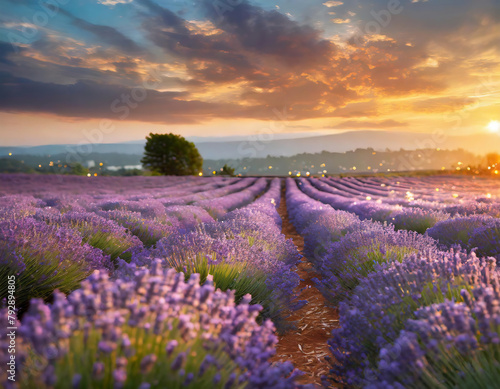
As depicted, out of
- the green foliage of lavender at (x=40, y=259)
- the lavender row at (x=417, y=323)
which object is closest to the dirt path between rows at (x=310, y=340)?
the lavender row at (x=417, y=323)

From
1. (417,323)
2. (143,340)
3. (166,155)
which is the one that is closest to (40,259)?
(143,340)

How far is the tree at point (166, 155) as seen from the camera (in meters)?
58.6

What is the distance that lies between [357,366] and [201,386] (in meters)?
1.37

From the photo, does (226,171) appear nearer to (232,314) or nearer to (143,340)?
(232,314)

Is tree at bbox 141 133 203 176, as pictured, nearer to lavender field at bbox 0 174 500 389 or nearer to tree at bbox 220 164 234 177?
tree at bbox 220 164 234 177

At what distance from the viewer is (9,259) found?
119 inches

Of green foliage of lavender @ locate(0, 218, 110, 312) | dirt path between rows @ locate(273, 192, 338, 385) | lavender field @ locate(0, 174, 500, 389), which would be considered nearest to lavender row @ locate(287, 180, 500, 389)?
lavender field @ locate(0, 174, 500, 389)

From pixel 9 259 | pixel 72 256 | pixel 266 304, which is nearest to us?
pixel 9 259

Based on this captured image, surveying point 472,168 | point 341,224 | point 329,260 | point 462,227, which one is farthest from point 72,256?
point 472,168

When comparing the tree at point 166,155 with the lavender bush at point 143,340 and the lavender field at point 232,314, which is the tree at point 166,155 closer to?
the lavender field at point 232,314

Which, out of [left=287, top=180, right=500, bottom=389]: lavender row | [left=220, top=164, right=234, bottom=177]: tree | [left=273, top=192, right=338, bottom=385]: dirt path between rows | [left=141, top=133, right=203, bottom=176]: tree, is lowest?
[left=273, top=192, right=338, bottom=385]: dirt path between rows

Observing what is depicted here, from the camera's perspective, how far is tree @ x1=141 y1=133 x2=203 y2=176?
58562 millimetres

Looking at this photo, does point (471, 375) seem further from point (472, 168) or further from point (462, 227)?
point (472, 168)

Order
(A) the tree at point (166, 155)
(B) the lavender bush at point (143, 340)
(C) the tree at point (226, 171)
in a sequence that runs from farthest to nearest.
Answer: (C) the tree at point (226, 171)
(A) the tree at point (166, 155)
(B) the lavender bush at point (143, 340)
